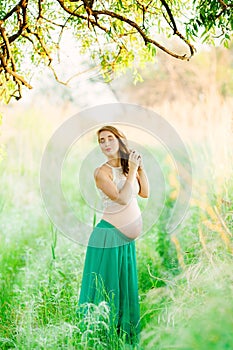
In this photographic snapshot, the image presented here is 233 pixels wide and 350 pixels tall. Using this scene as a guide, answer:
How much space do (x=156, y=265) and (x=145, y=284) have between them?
21cm

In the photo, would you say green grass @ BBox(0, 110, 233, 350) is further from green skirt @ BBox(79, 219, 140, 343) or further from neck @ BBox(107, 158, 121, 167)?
neck @ BBox(107, 158, 121, 167)

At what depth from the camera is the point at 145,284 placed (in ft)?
14.6

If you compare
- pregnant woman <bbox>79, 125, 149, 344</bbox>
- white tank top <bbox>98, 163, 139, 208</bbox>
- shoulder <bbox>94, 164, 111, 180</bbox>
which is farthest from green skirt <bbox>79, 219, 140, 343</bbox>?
shoulder <bbox>94, 164, 111, 180</bbox>

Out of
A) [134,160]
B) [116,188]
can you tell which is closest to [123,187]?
[116,188]

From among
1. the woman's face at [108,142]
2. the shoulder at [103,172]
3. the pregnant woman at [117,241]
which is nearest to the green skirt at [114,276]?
the pregnant woman at [117,241]

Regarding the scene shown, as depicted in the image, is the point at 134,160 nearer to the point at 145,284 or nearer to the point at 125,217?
the point at 125,217

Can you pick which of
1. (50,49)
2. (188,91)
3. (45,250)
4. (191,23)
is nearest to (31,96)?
(188,91)

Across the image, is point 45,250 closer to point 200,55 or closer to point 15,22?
point 15,22

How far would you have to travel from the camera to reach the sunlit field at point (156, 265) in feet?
8.91

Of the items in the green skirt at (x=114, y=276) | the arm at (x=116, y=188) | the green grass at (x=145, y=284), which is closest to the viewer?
Result: the green grass at (x=145, y=284)

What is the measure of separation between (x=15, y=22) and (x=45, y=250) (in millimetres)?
2231

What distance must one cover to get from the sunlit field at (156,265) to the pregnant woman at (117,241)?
0.11 meters

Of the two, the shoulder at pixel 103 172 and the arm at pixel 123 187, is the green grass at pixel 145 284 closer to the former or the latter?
the arm at pixel 123 187

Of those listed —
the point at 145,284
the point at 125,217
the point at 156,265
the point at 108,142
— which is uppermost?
Answer: the point at 108,142
